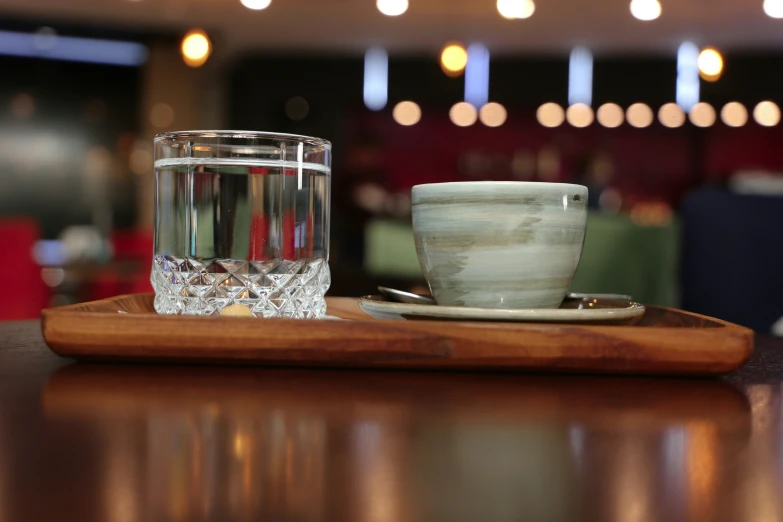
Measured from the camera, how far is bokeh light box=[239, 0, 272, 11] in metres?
5.76

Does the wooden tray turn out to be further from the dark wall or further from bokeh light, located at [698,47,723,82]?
the dark wall

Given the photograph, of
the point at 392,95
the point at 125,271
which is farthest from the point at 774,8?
the point at 125,271

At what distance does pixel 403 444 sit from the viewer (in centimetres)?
31

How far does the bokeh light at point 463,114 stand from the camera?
8.10 m

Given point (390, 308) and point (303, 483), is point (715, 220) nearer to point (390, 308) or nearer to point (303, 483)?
point (390, 308)

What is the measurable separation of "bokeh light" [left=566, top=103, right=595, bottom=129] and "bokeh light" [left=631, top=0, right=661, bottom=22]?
1.97m

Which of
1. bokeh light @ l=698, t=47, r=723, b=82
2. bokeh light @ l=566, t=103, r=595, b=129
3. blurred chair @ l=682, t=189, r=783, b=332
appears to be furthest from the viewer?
bokeh light @ l=566, t=103, r=595, b=129

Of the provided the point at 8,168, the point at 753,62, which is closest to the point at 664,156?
the point at 753,62

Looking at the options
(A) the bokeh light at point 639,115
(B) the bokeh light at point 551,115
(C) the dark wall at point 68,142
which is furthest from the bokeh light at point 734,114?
(C) the dark wall at point 68,142

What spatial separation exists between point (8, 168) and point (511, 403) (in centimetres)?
793

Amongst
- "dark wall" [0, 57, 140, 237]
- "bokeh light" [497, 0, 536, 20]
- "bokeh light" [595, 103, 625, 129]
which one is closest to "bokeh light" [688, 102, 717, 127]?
"bokeh light" [595, 103, 625, 129]

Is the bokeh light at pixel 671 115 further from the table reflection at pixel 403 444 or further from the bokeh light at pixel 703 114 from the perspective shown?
the table reflection at pixel 403 444

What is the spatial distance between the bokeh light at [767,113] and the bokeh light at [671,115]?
2.16 feet

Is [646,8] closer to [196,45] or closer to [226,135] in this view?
[196,45]
